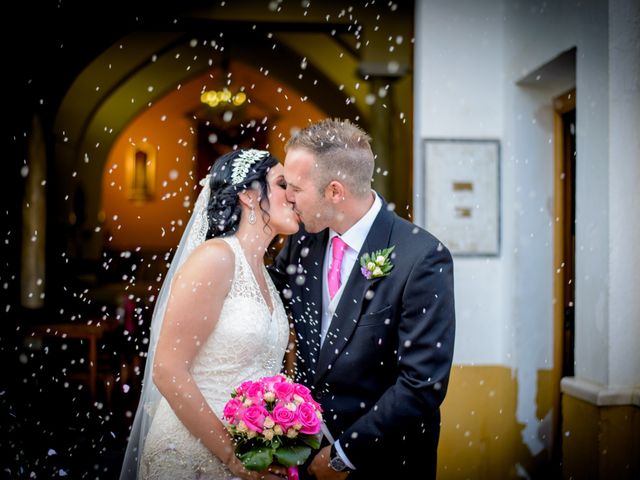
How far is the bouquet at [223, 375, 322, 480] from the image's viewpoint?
2154 millimetres

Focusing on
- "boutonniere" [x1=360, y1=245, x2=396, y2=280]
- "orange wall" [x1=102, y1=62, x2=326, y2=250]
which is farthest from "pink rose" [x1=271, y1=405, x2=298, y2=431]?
"orange wall" [x1=102, y1=62, x2=326, y2=250]

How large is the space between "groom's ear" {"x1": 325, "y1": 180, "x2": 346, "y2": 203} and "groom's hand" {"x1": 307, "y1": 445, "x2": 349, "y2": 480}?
2.80ft

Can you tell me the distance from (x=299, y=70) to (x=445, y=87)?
247 inches

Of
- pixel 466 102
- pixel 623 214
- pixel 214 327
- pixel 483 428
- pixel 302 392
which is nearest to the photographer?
pixel 302 392

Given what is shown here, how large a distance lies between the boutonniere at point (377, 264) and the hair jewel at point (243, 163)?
0.58m

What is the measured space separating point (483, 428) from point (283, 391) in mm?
2916

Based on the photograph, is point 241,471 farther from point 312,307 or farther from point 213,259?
point 213,259

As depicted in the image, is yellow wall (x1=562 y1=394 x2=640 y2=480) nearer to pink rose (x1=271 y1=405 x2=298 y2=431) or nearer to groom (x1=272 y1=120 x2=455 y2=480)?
groom (x1=272 y1=120 x2=455 y2=480)

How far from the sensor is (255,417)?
215cm

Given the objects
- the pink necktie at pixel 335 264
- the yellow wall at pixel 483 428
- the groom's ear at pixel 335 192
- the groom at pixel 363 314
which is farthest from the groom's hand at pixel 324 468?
the yellow wall at pixel 483 428

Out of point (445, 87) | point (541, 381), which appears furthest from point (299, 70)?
point (541, 381)

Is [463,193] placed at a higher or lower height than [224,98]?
lower

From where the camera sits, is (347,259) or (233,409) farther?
(347,259)

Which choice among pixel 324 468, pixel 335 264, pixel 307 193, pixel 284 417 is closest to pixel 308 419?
pixel 284 417
